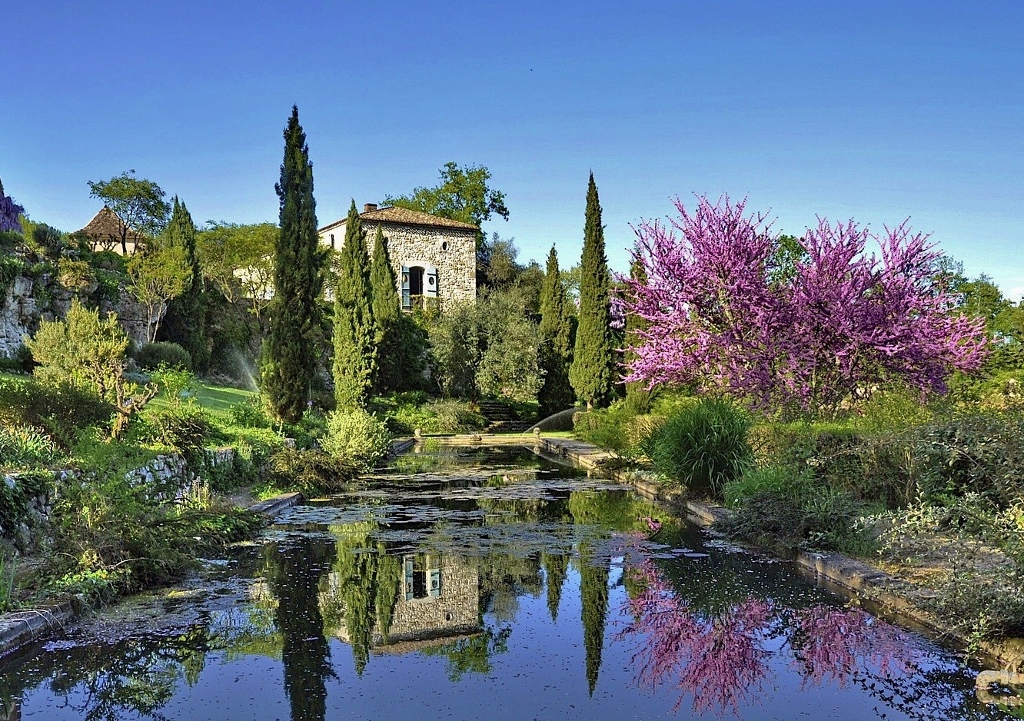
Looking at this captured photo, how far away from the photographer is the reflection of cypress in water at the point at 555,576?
6738 mm

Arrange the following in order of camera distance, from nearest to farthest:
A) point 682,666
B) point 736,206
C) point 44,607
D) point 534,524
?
point 682,666 → point 44,607 → point 534,524 → point 736,206

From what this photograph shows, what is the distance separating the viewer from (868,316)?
15.1 metres

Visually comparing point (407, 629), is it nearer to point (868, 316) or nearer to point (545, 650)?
point (545, 650)

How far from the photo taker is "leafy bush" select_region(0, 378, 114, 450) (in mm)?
10133

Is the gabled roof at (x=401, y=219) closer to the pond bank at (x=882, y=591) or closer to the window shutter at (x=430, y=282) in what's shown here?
the window shutter at (x=430, y=282)

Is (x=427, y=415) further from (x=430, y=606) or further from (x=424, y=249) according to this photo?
(x=430, y=606)

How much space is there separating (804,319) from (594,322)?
16791 millimetres

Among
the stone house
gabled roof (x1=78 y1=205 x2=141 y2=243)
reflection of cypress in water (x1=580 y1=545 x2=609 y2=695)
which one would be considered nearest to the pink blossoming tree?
reflection of cypress in water (x1=580 y1=545 x2=609 y2=695)

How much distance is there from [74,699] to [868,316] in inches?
554

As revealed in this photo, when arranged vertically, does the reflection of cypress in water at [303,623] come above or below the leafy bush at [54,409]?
below

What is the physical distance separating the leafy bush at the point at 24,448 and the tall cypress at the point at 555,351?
27209mm

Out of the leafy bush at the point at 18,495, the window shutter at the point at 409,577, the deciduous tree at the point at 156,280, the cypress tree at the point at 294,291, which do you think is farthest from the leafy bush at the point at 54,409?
the deciduous tree at the point at 156,280

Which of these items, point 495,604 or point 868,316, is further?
point 868,316

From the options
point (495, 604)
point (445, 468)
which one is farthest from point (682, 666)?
point (445, 468)
